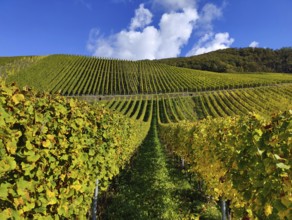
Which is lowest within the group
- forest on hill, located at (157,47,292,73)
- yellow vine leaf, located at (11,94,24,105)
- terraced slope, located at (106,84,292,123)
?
yellow vine leaf, located at (11,94,24,105)

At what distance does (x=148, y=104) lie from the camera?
70.9 m

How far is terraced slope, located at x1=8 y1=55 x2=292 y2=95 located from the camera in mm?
76562

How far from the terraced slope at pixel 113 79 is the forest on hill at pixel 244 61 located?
52.8m

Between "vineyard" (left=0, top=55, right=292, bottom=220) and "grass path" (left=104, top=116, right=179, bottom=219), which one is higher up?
"vineyard" (left=0, top=55, right=292, bottom=220)

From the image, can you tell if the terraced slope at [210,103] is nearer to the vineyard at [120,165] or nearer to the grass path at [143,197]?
the vineyard at [120,165]

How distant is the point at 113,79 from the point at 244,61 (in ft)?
325

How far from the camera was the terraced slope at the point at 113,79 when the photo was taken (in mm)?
76562

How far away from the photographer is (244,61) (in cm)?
16700

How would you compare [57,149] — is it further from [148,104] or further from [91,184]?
[148,104]

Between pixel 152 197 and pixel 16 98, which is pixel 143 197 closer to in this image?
pixel 152 197

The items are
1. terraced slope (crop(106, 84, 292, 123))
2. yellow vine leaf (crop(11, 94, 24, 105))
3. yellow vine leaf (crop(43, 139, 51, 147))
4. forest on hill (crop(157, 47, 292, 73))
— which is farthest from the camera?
forest on hill (crop(157, 47, 292, 73))

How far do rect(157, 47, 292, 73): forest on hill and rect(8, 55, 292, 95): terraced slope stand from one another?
52832 millimetres

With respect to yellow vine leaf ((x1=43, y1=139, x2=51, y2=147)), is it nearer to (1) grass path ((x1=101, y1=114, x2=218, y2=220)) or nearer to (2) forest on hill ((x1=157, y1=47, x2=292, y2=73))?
(1) grass path ((x1=101, y1=114, x2=218, y2=220))

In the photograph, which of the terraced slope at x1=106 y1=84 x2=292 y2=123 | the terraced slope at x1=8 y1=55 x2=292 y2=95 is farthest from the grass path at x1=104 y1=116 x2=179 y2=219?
the terraced slope at x1=8 y1=55 x2=292 y2=95
